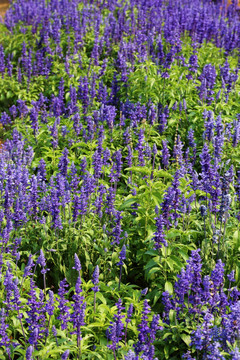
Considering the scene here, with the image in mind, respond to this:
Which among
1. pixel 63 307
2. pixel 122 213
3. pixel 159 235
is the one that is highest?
pixel 159 235

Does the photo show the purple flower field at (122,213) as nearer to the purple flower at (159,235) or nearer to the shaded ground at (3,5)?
the purple flower at (159,235)

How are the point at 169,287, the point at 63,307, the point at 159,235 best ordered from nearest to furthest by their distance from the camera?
the point at 63,307 < the point at 159,235 < the point at 169,287

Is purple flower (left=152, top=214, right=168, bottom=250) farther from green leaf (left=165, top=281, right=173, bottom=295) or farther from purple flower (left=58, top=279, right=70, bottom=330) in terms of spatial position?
purple flower (left=58, top=279, right=70, bottom=330)

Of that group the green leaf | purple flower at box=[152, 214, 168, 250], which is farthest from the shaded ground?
the green leaf

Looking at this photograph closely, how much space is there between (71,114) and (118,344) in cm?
552

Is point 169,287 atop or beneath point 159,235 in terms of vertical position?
beneath

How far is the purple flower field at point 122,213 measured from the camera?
4230 millimetres

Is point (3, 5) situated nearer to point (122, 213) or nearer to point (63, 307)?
point (122, 213)

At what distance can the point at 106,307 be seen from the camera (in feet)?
15.1

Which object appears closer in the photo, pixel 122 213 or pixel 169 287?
pixel 169 287

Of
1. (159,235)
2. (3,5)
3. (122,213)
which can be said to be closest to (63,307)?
(159,235)

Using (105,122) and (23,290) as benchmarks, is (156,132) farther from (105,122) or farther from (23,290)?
(23,290)

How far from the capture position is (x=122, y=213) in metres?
6.16

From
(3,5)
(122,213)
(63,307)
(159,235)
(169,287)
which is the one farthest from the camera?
(3,5)
